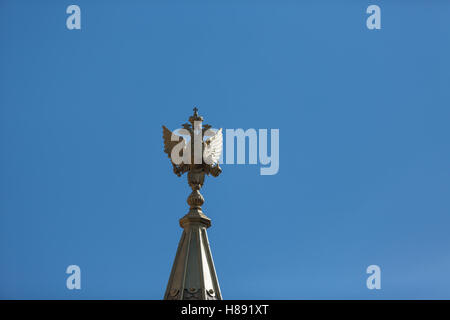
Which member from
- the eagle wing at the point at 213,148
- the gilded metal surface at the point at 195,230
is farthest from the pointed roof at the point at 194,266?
the eagle wing at the point at 213,148

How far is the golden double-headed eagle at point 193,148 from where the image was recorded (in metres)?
22.9

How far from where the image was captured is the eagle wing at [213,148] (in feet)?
75.5

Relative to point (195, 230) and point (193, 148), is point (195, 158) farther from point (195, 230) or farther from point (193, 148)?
point (195, 230)

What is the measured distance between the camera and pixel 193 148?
2303 cm

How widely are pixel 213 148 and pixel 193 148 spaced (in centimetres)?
56

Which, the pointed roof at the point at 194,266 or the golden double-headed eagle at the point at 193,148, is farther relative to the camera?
the golden double-headed eagle at the point at 193,148

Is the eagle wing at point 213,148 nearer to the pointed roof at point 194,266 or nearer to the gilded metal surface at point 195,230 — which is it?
the gilded metal surface at point 195,230

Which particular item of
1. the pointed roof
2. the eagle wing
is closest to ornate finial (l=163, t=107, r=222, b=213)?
the eagle wing

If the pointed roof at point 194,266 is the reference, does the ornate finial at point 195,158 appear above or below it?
above
